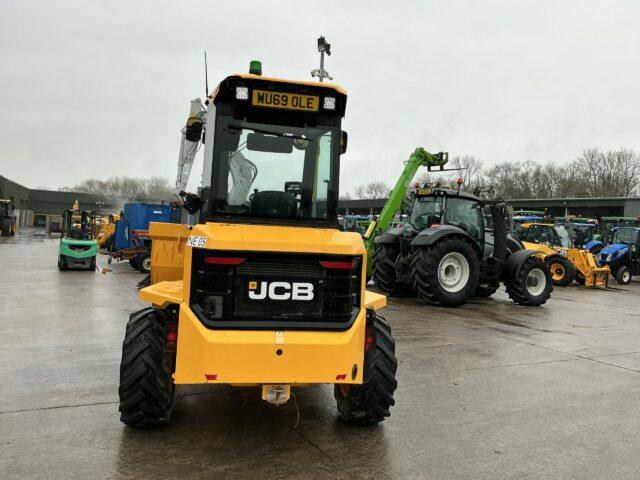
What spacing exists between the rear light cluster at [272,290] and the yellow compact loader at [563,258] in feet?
39.8

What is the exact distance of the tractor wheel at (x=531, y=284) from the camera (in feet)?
37.8

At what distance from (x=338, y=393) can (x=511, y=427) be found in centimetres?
146

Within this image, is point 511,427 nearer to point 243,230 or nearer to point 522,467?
point 522,467

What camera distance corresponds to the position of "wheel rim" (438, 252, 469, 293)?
1074 cm

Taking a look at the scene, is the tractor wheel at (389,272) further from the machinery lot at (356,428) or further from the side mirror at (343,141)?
the side mirror at (343,141)

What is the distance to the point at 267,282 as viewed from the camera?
361 centimetres

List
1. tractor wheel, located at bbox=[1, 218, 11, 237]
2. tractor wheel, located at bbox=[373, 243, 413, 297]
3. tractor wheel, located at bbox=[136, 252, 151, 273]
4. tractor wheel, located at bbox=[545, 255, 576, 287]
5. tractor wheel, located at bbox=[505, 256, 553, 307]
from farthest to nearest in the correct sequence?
1. tractor wheel, located at bbox=[1, 218, 11, 237]
2. tractor wheel, located at bbox=[136, 252, 151, 273]
3. tractor wheel, located at bbox=[545, 255, 576, 287]
4. tractor wheel, located at bbox=[373, 243, 413, 297]
5. tractor wheel, located at bbox=[505, 256, 553, 307]

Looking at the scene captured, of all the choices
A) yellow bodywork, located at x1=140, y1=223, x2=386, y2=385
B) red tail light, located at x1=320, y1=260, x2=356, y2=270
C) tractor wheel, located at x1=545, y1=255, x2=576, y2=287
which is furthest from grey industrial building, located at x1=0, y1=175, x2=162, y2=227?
red tail light, located at x1=320, y1=260, x2=356, y2=270

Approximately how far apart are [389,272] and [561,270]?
7.95 metres

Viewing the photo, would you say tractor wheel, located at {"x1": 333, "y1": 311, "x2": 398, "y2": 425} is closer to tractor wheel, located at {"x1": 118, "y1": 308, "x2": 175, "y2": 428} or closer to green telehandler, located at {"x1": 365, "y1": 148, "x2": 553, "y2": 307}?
tractor wheel, located at {"x1": 118, "y1": 308, "x2": 175, "y2": 428}

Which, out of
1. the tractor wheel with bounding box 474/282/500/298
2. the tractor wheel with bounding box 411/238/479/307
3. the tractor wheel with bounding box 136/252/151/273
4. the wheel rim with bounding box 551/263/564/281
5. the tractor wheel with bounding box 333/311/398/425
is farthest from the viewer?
the tractor wheel with bounding box 136/252/151/273

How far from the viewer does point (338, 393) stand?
4242mm

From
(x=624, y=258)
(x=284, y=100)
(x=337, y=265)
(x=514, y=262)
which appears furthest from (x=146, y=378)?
(x=624, y=258)

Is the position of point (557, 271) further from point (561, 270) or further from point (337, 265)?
point (337, 265)
